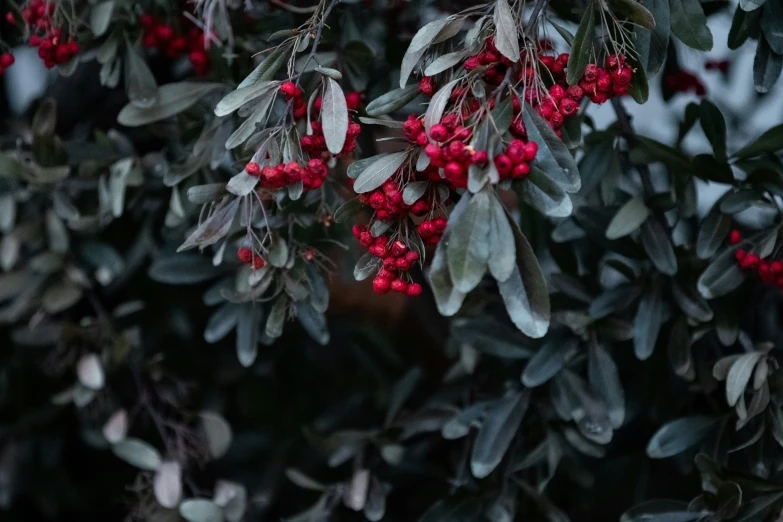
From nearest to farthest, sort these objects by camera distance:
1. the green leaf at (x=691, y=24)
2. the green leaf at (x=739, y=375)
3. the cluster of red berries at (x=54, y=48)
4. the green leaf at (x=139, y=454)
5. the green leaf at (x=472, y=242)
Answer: the green leaf at (x=472, y=242), the green leaf at (x=691, y=24), the green leaf at (x=739, y=375), the cluster of red berries at (x=54, y=48), the green leaf at (x=139, y=454)

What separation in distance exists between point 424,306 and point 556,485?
51cm

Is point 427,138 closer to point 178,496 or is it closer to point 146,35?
point 146,35

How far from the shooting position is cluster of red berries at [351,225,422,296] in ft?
3.05

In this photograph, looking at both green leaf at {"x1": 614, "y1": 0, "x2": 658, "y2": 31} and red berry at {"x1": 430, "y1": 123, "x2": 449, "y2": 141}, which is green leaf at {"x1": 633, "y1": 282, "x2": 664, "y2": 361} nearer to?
green leaf at {"x1": 614, "y1": 0, "x2": 658, "y2": 31}

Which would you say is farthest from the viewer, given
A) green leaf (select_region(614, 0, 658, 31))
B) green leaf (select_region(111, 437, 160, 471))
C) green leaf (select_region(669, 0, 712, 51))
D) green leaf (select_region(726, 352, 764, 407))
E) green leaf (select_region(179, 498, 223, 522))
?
green leaf (select_region(111, 437, 160, 471))

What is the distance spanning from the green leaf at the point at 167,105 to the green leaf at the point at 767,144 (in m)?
0.87

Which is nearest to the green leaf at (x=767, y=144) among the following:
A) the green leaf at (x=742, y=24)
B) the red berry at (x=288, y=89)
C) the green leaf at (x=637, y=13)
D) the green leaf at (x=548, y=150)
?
the green leaf at (x=742, y=24)

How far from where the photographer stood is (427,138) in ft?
2.86

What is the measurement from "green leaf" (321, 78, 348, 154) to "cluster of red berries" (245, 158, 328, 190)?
0.15 ft

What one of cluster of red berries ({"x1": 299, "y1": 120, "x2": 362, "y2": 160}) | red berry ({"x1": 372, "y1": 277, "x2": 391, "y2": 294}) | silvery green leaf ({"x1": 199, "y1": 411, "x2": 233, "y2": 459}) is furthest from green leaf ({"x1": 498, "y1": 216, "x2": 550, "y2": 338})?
silvery green leaf ({"x1": 199, "y1": 411, "x2": 233, "y2": 459})

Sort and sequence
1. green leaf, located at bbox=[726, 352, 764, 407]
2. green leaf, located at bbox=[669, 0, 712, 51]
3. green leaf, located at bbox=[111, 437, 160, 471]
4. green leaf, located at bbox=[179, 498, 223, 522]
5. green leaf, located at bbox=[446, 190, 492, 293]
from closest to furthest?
1. green leaf, located at bbox=[446, 190, 492, 293]
2. green leaf, located at bbox=[669, 0, 712, 51]
3. green leaf, located at bbox=[726, 352, 764, 407]
4. green leaf, located at bbox=[179, 498, 223, 522]
5. green leaf, located at bbox=[111, 437, 160, 471]

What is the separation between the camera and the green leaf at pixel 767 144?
1195 millimetres

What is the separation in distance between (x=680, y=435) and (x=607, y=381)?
0.15 m

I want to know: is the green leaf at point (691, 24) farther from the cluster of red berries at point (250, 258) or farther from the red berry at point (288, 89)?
the cluster of red berries at point (250, 258)
